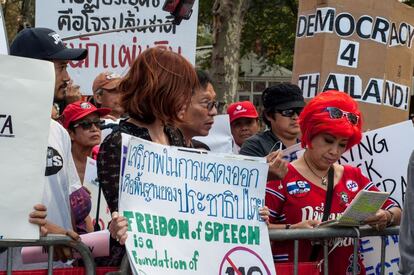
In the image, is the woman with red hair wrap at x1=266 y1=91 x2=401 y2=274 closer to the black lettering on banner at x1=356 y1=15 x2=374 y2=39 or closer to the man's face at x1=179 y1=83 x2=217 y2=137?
the man's face at x1=179 y1=83 x2=217 y2=137

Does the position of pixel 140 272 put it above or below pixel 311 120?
below

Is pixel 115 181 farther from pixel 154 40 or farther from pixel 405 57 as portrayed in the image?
pixel 154 40

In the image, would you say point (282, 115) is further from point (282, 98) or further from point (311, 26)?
point (311, 26)

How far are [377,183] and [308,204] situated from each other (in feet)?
2.54

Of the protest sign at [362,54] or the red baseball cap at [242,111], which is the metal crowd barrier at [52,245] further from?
the red baseball cap at [242,111]

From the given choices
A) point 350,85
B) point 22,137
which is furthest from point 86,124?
point 22,137

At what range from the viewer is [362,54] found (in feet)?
24.6

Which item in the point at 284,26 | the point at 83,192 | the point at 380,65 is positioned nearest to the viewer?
the point at 83,192

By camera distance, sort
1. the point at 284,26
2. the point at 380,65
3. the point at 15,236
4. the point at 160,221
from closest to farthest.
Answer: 1. the point at 15,236
2. the point at 160,221
3. the point at 380,65
4. the point at 284,26

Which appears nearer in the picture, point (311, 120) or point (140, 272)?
point (140, 272)

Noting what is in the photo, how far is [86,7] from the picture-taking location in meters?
9.35

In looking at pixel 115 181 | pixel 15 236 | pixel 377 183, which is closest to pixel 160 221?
pixel 115 181

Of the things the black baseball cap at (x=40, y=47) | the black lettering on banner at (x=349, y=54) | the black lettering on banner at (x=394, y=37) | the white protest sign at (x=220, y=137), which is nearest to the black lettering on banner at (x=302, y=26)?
the black lettering on banner at (x=349, y=54)

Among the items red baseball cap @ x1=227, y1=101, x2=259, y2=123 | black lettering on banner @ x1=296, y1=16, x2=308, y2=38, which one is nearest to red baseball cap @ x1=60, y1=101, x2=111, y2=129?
red baseball cap @ x1=227, y1=101, x2=259, y2=123
